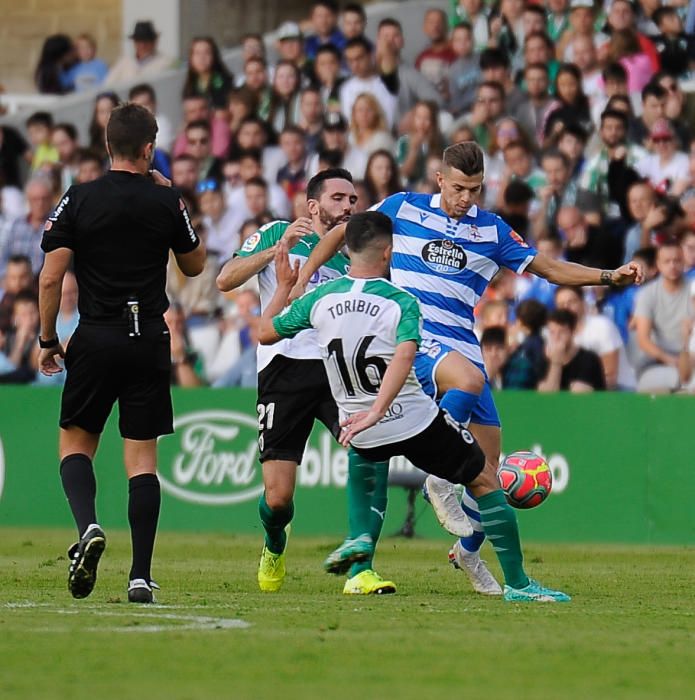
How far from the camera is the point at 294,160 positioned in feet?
62.8

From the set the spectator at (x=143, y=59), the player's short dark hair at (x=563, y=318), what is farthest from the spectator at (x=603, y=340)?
the spectator at (x=143, y=59)

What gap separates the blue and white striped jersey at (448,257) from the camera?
9.95 meters

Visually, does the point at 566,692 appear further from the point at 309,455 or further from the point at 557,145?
the point at 557,145

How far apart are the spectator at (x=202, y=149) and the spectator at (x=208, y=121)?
9 centimetres

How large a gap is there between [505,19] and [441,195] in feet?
32.1

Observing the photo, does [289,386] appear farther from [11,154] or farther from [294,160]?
[11,154]

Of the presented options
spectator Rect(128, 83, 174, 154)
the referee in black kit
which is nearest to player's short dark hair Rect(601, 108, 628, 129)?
spectator Rect(128, 83, 174, 154)

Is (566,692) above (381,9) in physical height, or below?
below

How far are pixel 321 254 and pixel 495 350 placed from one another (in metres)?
6.75

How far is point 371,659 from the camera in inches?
267

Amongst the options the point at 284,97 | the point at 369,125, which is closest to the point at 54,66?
the point at 284,97

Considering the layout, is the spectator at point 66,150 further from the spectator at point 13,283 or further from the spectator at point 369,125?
the spectator at point 369,125

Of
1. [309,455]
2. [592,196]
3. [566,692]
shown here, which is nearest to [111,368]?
[566,692]

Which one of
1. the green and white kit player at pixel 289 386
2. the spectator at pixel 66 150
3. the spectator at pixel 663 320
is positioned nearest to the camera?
the green and white kit player at pixel 289 386
